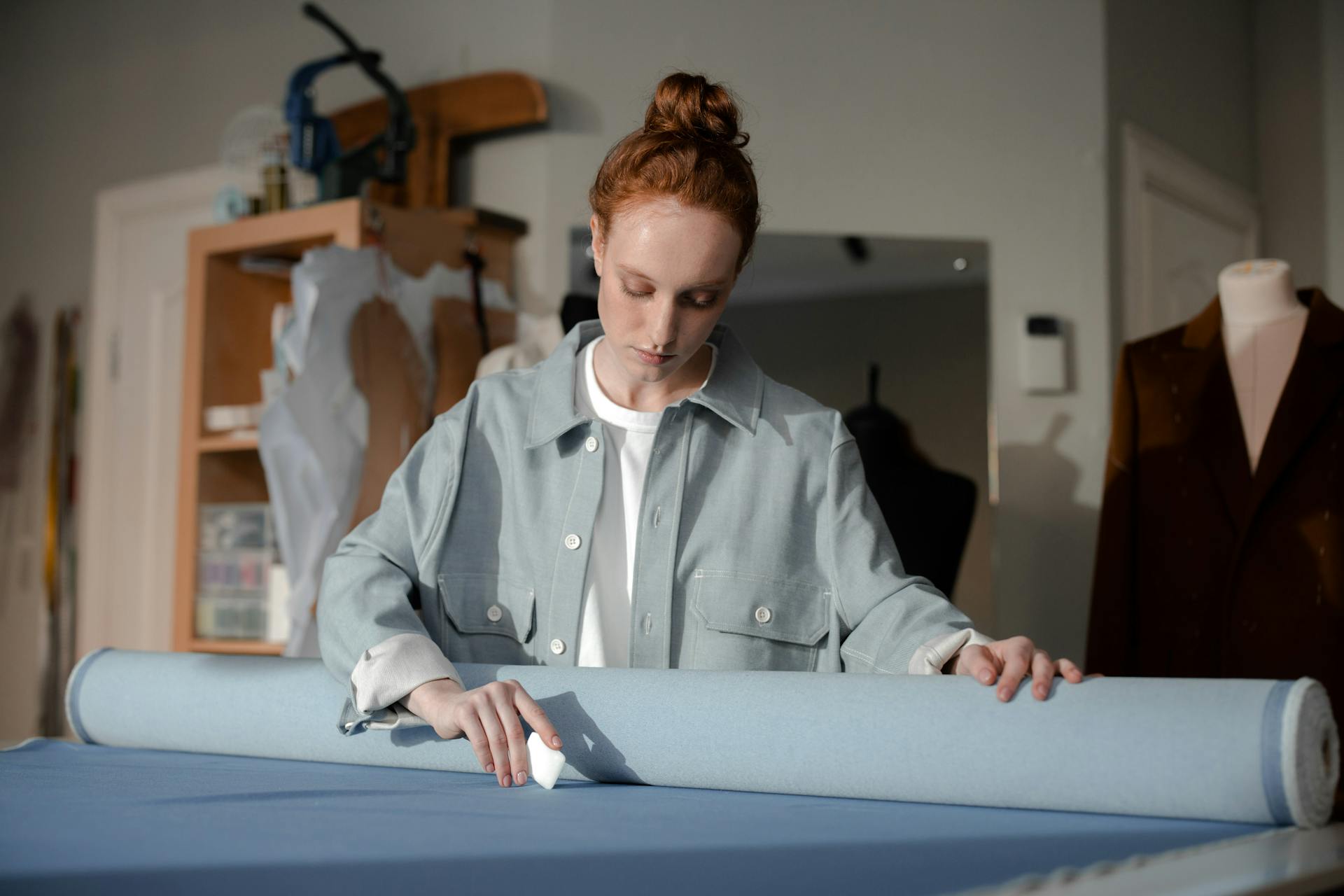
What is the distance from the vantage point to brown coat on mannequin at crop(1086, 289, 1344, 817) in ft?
6.69

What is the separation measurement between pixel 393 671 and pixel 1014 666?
0.52m

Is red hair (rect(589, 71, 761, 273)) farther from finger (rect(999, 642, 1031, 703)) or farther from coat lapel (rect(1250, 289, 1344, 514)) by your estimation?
coat lapel (rect(1250, 289, 1344, 514))

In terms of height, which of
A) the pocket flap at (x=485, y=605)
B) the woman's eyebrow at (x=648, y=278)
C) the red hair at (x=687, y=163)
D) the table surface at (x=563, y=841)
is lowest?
the table surface at (x=563, y=841)

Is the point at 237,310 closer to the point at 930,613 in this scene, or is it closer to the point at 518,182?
A: the point at 518,182

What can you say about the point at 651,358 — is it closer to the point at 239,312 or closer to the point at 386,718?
the point at 386,718

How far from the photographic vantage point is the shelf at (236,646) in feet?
9.01

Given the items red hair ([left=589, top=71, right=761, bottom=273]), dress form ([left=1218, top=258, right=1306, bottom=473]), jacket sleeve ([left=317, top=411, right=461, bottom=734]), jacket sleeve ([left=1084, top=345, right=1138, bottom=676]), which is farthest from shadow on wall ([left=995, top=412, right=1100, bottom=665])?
jacket sleeve ([left=317, top=411, right=461, bottom=734])

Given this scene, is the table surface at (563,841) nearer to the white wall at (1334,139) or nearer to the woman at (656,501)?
the woman at (656,501)

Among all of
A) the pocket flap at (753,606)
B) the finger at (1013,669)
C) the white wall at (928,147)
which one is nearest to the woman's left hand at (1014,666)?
the finger at (1013,669)

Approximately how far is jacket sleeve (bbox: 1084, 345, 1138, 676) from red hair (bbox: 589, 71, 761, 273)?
112cm

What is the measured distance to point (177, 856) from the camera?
771 mm

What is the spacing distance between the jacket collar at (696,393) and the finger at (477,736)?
40cm

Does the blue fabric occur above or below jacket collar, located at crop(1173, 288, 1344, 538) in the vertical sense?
below

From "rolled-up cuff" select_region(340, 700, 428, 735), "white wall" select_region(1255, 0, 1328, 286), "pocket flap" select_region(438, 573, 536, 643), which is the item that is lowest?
"rolled-up cuff" select_region(340, 700, 428, 735)
